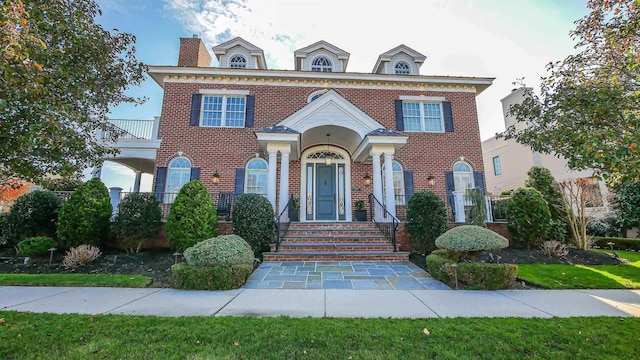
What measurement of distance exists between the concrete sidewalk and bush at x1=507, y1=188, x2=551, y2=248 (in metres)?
3.71

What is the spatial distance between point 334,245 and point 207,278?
3847 mm

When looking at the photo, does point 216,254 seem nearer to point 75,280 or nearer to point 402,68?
point 75,280

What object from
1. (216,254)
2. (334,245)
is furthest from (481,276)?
(216,254)

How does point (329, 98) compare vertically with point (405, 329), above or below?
above

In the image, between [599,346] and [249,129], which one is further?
[249,129]

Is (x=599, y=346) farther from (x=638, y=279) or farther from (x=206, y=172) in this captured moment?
(x=206, y=172)

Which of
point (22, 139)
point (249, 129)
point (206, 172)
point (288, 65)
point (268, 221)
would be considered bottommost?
point (268, 221)

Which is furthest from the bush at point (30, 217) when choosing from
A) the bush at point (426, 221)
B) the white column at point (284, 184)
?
the bush at point (426, 221)

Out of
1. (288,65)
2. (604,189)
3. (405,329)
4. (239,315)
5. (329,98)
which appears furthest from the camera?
(288,65)

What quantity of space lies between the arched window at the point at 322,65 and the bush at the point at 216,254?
10.4 meters

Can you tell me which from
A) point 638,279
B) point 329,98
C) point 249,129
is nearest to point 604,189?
point 638,279

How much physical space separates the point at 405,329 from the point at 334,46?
43.4 feet

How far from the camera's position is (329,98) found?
32.2 ft

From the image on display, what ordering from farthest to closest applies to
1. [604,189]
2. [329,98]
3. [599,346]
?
[604,189]
[329,98]
[599,346]
